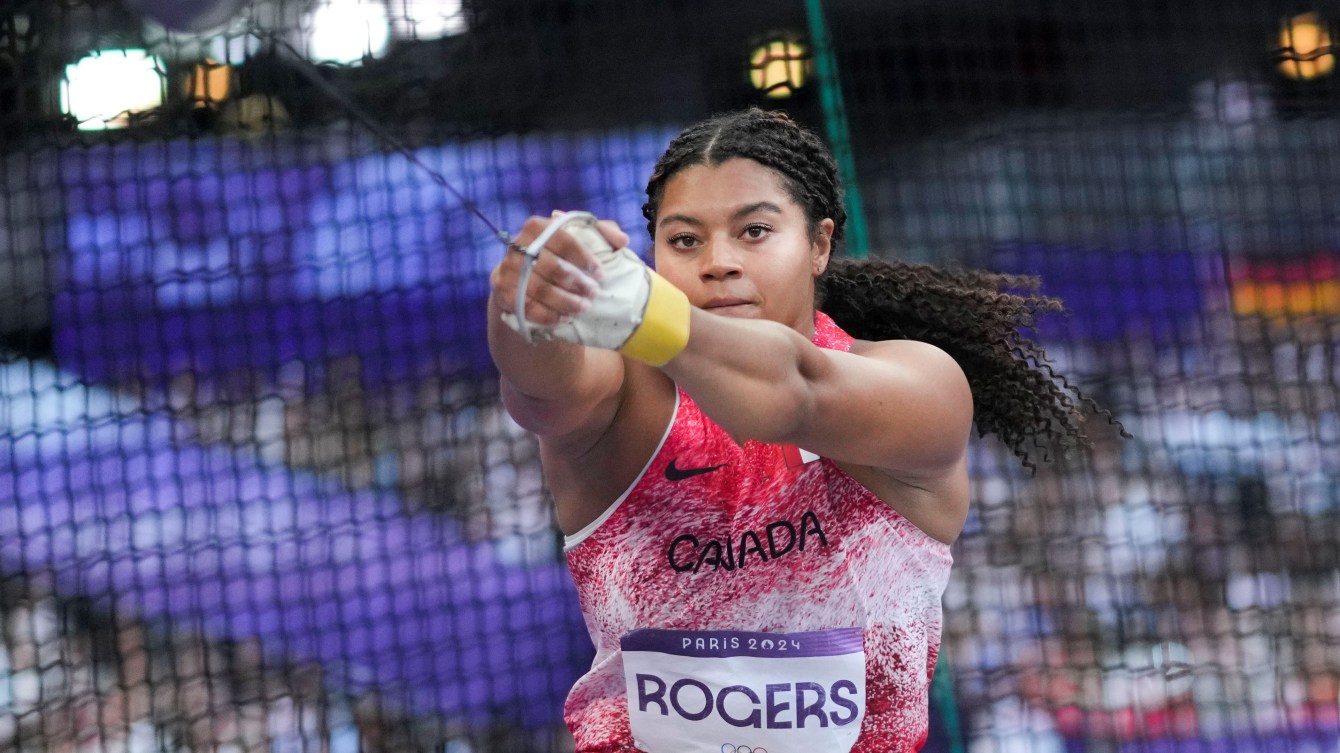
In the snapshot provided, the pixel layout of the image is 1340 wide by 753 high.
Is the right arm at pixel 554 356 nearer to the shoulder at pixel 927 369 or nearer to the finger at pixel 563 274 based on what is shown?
the finger at pixel 563 274

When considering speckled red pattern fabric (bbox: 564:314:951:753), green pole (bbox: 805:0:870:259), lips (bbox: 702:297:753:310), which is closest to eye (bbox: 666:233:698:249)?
lips (bbox: 702:297:753:310)

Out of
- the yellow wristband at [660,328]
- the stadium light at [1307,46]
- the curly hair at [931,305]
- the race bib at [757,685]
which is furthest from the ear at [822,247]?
the stadium light at [1307,46]

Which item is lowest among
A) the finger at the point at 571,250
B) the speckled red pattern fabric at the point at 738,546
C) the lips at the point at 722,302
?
the speckled red pattern fabric at the point at 738,546

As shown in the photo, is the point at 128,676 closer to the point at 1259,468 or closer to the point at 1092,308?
the point at 1092,308

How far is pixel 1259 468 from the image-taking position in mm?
3924

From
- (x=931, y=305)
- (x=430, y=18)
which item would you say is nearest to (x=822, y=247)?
(x=931, y=305)

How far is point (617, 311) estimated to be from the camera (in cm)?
133

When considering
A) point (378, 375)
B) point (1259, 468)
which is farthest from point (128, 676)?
point (1259, 468)

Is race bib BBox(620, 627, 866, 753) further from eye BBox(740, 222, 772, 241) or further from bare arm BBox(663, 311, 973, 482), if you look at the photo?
eye BBox(740, 222, 772, 241)

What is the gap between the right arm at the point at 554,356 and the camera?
4.33 feet

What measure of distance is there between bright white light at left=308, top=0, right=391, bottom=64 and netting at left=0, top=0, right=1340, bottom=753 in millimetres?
11

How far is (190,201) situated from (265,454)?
0.73 meters

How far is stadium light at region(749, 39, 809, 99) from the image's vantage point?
12.1 ft

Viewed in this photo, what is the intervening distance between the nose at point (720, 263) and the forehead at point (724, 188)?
74 millimetres
